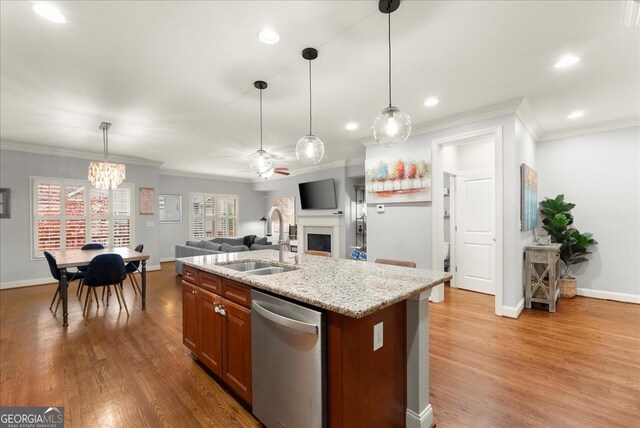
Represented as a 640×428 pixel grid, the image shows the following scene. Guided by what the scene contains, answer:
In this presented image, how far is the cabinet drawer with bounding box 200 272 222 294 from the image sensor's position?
6.80 feet

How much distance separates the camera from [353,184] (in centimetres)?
715

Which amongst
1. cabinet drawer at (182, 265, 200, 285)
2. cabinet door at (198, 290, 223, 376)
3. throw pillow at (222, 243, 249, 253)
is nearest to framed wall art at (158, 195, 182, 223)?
throw pillow at (222, 243, 249, 253)

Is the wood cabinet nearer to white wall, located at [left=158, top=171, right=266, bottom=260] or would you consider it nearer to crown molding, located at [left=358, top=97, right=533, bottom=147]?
crown molding, located at [left=358, top=97, right=533, bottom=147]

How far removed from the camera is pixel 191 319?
96.3 inches

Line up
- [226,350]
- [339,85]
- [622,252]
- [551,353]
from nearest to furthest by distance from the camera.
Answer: [226,350] < [551,353] < [339,85] < [622,252]

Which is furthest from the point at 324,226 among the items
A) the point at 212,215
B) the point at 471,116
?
the point at 471,116

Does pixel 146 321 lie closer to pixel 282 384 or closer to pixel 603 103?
pixel 282 384

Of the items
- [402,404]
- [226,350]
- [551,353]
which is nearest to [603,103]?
[551,353]

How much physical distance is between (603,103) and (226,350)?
4.89 m

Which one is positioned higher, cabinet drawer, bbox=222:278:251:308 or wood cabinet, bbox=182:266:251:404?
cabinet drawer, bbox=222:278:251:308

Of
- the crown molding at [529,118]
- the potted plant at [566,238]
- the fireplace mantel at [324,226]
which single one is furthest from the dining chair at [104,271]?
the potted plant at [566,238]

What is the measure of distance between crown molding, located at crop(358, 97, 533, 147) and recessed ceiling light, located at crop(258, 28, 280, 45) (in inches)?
104

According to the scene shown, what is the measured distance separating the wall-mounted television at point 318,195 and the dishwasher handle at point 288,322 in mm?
5650

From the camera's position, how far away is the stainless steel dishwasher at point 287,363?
1329 millimetres
